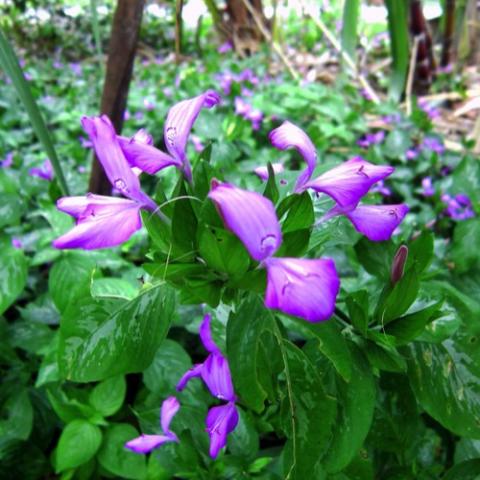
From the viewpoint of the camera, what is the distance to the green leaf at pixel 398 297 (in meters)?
0.67

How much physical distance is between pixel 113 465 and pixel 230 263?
71 centimetres

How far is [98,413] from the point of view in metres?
1.14

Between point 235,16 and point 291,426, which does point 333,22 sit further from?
point 291,426

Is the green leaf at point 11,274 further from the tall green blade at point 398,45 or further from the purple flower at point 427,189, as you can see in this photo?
the purple flower at point 427,189

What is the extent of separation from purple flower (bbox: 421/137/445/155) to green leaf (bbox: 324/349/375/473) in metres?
2.27

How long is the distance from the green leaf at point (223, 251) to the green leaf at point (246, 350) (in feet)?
0.20

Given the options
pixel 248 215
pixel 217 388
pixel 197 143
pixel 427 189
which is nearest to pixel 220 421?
pixel 217 388

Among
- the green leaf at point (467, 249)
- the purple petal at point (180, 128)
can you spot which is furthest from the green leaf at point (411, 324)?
the green leaf at point (467, 249)

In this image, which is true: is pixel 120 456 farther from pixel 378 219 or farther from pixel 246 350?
pixel 378 219

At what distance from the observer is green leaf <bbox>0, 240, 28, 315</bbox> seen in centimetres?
116

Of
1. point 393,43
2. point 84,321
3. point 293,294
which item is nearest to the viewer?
point 293,294

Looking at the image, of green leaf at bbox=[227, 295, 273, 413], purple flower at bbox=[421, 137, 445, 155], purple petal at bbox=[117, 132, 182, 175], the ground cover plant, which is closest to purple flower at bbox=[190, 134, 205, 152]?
the ground cover plant

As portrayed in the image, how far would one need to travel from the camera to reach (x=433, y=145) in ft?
9.00

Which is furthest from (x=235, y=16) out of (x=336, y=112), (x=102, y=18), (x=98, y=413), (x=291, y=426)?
(x=291, y=426)
